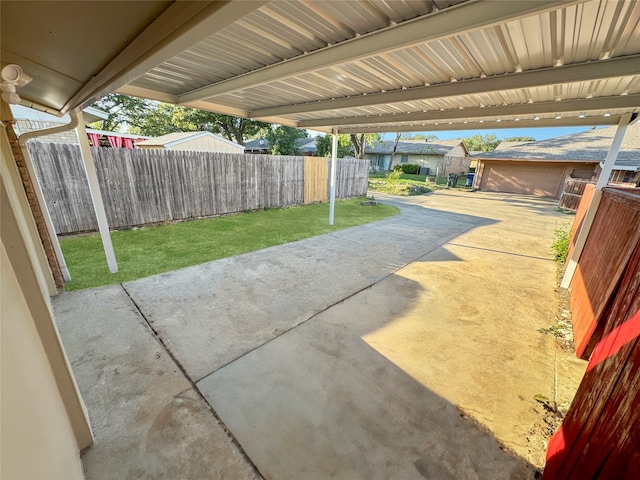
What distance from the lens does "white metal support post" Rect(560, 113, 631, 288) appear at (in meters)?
3.63

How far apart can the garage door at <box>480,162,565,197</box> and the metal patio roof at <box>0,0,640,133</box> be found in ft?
59.0

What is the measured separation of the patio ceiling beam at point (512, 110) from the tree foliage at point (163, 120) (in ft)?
58.2

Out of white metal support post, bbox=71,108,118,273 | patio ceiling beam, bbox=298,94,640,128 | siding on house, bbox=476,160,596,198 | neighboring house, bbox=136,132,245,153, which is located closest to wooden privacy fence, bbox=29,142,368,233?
white metal support post, bbox=71,108,118,273

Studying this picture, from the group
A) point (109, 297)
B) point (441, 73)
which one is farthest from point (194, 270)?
point (441, 73)

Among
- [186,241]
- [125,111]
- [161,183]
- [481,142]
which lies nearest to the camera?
[186,241]

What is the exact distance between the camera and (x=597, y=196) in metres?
4.07

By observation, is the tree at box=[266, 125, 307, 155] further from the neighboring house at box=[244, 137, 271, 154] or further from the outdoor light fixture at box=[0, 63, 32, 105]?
the outdoor light fixture at box=[0, 63, 32, 105]

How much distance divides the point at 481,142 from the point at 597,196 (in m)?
59.9

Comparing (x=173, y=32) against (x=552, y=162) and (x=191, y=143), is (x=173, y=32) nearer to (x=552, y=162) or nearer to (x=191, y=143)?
(x=191, y=143)

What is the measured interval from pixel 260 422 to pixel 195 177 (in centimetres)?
705

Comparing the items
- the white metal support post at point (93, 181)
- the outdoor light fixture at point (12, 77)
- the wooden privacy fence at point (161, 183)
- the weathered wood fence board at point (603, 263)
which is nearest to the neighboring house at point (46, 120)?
the white metal support post at point (93, 181)

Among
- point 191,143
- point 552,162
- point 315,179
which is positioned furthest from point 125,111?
point 552,162

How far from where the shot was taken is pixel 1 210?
4.22 feet

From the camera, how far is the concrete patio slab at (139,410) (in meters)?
1.65
